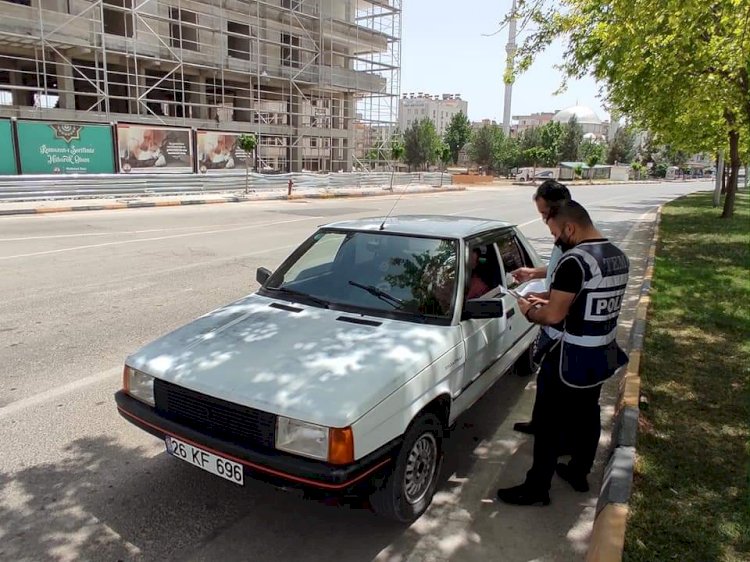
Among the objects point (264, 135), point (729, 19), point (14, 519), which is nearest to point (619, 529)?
point (14, 519)

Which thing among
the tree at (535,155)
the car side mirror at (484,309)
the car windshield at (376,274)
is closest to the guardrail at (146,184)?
the car windshield at (376,274)

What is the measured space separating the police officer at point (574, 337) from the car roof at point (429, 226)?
2.74ft

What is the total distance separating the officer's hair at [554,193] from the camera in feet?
11.6

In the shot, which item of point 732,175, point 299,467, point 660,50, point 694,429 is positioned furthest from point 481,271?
point 732,175

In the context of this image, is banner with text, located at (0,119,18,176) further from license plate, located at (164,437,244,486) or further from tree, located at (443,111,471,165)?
tree, located at (443,111,471,165)

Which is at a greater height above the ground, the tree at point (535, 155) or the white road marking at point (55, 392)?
the tree at point (535, 155)

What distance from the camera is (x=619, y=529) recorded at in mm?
2855

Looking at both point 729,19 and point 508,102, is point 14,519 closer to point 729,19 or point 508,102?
point 729,19

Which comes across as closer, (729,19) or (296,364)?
(296,364)

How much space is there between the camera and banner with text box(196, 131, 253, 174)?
26203 mm

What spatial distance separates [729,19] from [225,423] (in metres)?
7.55

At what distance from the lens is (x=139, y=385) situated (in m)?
3.22

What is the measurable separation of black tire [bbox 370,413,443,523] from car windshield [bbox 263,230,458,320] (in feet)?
2.42

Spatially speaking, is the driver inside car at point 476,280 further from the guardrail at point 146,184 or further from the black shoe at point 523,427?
the guardrail at point 146,184
